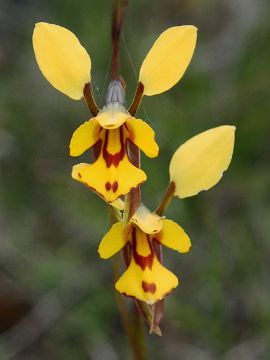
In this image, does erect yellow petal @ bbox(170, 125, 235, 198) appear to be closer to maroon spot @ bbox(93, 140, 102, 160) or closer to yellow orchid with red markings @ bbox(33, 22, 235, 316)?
yellow orchid with red markings @ bbox(33, 22, 235, 316)

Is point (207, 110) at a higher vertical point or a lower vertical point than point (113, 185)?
higher

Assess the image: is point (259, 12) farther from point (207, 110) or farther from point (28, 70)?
point (28, 70)

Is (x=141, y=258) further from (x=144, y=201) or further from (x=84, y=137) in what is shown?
(x=144, y=201)

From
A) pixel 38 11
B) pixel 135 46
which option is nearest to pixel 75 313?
pixel 135 46

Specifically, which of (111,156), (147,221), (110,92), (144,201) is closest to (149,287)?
(147,221)

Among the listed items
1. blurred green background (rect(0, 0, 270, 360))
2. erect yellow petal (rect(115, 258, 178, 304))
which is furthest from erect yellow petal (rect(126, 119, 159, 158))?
blurred green background (rect(0, 0, 270, 360))

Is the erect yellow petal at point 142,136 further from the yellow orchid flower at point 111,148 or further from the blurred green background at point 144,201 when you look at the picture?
the blurred green background at point 144,201

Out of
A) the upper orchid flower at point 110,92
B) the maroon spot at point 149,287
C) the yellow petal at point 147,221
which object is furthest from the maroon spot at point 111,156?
the maroon spot at point 149,287
